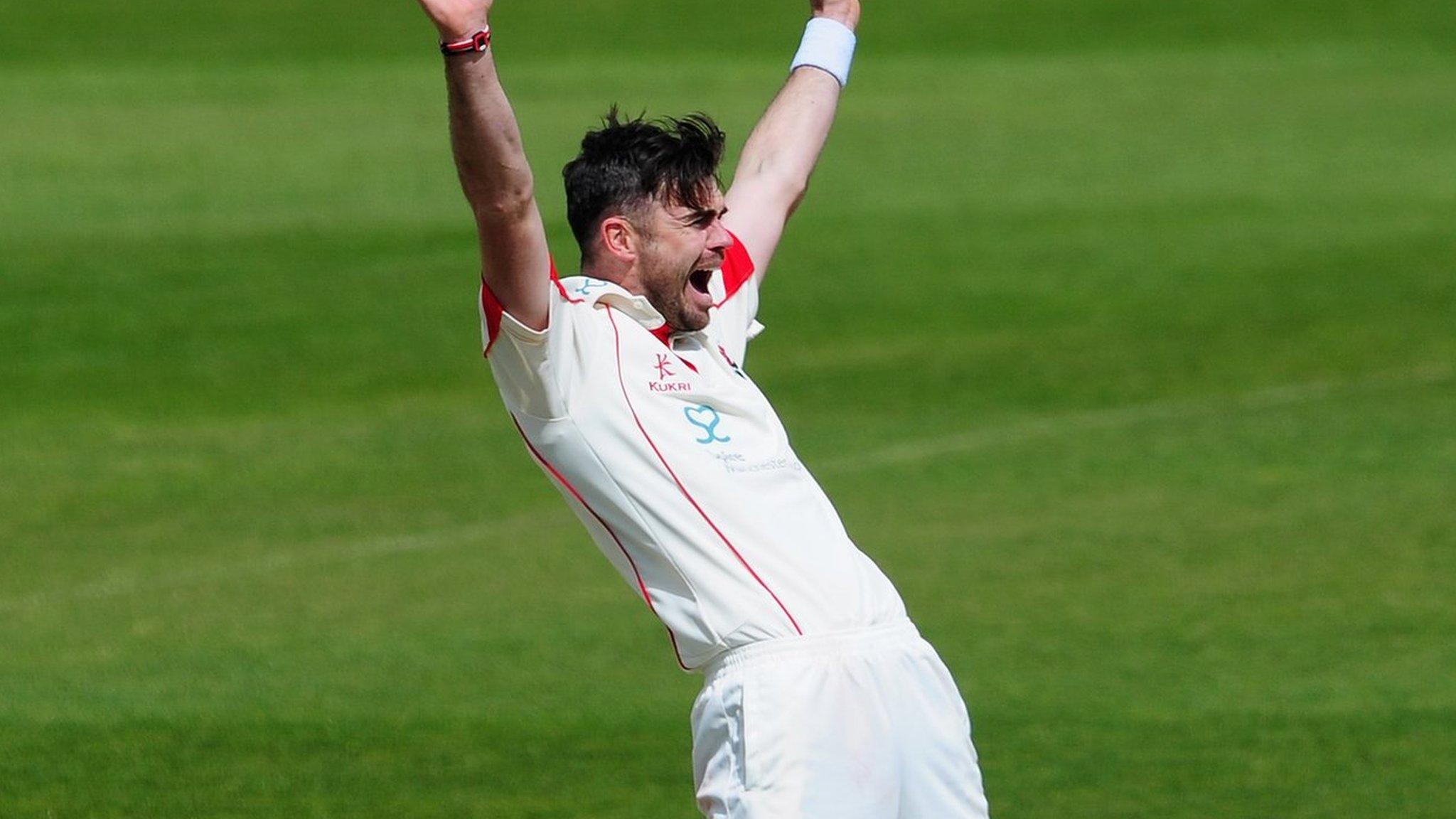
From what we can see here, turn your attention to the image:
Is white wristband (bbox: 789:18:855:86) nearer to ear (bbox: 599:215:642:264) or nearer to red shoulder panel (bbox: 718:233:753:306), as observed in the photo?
red shoulder panel (bbox: 718:233:753:306)

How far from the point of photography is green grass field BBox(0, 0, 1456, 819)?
291 inches

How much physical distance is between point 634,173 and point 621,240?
0.43 ft

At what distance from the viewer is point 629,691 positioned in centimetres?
785

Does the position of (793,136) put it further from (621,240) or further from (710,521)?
(710,521)

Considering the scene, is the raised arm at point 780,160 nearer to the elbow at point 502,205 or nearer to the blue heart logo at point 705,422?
the blue heart logo at point 705,422

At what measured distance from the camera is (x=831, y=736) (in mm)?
4367

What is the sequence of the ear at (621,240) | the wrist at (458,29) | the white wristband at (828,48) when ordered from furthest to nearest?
the white wristband at (828,48), the ear at (621,240), the wrist at (458,29)

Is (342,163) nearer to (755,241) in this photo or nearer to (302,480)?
(302,480)

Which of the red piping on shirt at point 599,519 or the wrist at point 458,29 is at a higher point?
the wrist at point 458,29

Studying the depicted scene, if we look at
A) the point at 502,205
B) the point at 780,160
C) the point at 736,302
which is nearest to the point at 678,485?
the point at 502,205

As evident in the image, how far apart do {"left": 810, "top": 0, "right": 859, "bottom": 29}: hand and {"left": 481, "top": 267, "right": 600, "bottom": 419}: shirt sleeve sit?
157 centimetres

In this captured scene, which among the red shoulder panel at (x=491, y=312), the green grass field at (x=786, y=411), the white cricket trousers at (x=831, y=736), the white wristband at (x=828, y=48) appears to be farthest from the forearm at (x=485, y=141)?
the green grass field at (x=786, y=411)

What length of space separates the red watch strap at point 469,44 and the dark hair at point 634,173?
0.54m

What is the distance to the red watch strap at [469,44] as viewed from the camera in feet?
13.5
